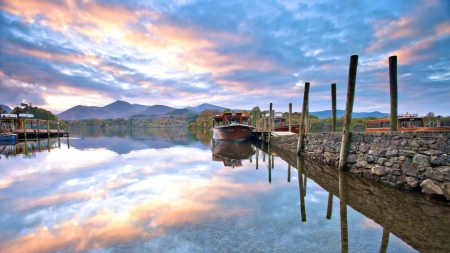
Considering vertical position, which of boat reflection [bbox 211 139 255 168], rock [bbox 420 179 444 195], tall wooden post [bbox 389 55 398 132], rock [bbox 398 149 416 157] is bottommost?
boat reflection [bbox 211 139 255 168]

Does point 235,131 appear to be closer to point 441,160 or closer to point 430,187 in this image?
point 430,187

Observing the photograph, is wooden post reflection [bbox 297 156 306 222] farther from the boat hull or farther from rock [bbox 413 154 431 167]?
the boat hull

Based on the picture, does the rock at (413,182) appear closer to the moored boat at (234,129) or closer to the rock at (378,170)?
the rock at (378,170)

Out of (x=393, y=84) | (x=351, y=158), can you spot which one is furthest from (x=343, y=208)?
(x=393, y=84)

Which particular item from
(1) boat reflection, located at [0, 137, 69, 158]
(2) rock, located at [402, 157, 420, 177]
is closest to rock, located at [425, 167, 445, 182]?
(2) rock, located at [402, 157, 420, 177]

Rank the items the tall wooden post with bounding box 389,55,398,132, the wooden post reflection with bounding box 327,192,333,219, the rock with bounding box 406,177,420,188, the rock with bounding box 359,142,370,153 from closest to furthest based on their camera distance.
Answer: the wooden post reflection with bounding box 327,192,333,219, the rock with bounding box 406,177,420,188, the tall wooden post with bounding box 389,55,398,132, the rock with bounding box 359,142,370,153

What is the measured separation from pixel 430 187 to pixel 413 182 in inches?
19.9

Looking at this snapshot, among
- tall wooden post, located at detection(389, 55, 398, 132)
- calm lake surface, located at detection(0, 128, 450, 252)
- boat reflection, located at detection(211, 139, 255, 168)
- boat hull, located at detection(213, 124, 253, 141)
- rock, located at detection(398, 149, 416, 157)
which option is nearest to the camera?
calm lake surface, located at detection(0, 128, 450, 252)

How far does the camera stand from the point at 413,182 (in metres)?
6.64

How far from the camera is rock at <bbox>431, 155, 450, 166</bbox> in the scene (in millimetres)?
5738

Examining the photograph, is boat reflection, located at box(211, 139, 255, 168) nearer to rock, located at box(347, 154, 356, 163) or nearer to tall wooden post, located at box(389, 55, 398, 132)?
rock, located at box(347, 154, 356, 163)

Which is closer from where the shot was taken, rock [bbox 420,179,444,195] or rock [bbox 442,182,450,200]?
rock [bbox 442,182,450,200]

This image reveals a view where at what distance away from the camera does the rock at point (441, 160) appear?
5738 millimetres

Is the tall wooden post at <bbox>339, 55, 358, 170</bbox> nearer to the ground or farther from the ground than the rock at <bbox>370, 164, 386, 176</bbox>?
farther from the ground
